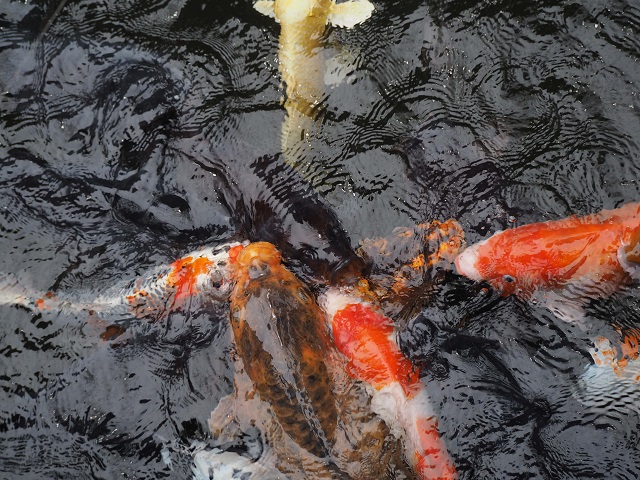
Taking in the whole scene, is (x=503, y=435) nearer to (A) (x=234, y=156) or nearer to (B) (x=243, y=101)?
(A) (x=234, y=156)

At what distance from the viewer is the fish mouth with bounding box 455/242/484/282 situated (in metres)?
5.08

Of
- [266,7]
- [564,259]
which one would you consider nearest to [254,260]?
[564,259]

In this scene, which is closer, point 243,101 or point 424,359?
point 424,359

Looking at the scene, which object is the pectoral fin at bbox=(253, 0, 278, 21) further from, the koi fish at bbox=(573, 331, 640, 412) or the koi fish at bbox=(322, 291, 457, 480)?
the koi fish at bbox=(573, 331, 640, 412)

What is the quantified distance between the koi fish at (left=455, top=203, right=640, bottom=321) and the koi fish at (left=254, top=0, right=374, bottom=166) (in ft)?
6.24

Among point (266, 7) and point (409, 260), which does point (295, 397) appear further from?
point (266, 7)

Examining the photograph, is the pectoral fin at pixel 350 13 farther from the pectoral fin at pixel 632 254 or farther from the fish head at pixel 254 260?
the pectoral fin at pixel 632 254

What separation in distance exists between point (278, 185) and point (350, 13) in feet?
6.13

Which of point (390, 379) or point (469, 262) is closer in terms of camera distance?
point (390, 379)

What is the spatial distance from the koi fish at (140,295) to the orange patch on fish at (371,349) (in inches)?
42.1

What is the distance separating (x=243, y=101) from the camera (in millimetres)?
5863

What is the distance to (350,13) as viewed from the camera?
19.7 ft

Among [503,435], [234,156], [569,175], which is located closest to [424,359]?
[503,435]

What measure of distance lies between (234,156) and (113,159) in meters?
1.11
